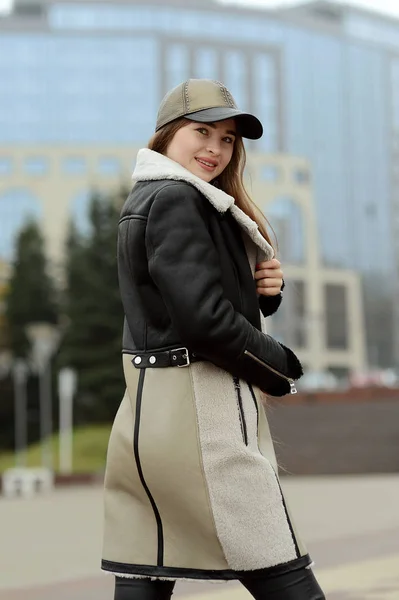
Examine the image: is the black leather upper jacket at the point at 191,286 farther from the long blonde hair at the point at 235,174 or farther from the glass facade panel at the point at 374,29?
the glass facade panel at the point at 374,29

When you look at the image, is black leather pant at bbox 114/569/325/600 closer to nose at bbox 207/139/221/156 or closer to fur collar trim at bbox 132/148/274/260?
fur collar trim at bbox 132/148/274/260

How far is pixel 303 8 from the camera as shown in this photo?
422 feet

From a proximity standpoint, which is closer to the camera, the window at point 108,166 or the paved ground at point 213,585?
the paved ground at point 213,585

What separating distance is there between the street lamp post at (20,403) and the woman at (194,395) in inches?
1830

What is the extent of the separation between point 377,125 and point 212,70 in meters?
16.0

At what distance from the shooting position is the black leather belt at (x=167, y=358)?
2.80m

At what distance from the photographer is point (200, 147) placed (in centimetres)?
297

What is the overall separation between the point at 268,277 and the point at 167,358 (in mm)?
325

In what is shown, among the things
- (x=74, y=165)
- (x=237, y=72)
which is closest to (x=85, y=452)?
(x=74, y=165)

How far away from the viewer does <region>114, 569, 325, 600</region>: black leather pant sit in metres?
2.72

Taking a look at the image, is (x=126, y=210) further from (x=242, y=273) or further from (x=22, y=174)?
(x=22, y=174)

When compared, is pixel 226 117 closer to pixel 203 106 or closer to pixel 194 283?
pixel 203 106

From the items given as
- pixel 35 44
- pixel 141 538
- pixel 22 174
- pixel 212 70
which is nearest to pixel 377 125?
pixel 212 70

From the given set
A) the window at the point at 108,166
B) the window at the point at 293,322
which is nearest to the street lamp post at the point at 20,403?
the window at the point at 108,166
